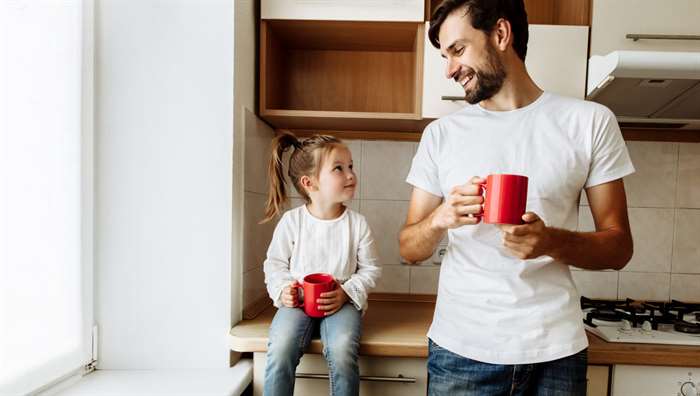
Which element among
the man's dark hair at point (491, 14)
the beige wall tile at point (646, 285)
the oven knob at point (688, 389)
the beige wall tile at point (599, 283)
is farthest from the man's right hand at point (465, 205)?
the beige wall tile at point (646, 285)

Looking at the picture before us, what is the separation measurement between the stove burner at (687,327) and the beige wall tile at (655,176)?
0.50m

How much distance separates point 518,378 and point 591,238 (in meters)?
0.31

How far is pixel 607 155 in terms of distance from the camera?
0.88m

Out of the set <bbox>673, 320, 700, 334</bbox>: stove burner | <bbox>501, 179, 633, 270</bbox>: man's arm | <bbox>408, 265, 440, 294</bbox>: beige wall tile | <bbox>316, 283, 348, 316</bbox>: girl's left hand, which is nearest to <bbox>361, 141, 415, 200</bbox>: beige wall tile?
<bbox>408, 265, 440, 294</bbox>: beige wall tile

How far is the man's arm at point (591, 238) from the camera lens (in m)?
0.75

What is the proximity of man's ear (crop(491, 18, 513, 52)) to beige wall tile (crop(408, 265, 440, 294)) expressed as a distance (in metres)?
0.92

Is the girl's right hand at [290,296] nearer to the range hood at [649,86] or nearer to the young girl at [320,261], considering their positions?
the young girl at [320,261]

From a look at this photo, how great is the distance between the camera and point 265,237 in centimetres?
156

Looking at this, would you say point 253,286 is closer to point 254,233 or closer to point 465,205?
point 254,233

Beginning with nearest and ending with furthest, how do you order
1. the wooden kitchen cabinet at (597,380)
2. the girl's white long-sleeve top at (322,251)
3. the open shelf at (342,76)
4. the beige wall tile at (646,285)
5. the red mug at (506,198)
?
the red mug at (506,198)
the wooden kitchen cabinet at (597,380)
the girl's white long-sleeve top at (322,251)
the open shelf at (342,76)
the beige wall tile at (646,285)

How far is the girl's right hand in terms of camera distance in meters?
1.12

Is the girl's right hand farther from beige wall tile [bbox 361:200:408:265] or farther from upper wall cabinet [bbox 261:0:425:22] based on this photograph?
upper wall cabinet [bbox 261:0:425:22]

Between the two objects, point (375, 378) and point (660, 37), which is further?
point (660, 37)

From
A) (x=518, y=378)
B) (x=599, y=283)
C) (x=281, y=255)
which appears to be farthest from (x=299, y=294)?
(x=599, y=283)
